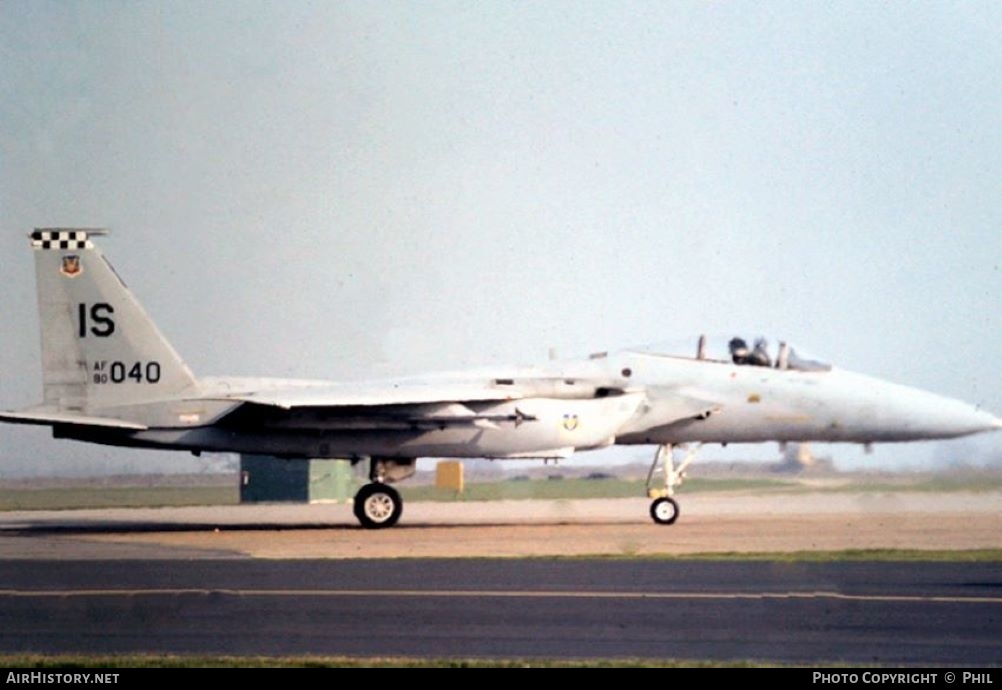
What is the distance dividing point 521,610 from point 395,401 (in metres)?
11.5

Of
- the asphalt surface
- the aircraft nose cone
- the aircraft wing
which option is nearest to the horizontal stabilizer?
the aircraft wing

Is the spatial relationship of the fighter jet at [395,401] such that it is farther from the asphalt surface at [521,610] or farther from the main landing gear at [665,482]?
the asphalt surface at [521,610]

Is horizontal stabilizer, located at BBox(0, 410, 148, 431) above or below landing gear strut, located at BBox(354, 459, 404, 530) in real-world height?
above

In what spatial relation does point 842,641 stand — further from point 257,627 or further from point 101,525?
point 101,525

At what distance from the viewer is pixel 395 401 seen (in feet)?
79.6

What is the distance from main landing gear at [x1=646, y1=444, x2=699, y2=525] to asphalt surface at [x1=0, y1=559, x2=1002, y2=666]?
24.9 feet

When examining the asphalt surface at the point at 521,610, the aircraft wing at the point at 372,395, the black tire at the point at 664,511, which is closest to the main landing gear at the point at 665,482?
the black tire at the point at 664,511

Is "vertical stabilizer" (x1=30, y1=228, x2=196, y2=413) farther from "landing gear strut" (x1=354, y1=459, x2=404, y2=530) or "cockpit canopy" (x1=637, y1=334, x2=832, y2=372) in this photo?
"cockpit canopy" (x1=637, y1=334, x2=832, y2=372)

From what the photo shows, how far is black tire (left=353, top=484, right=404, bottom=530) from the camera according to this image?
25234mm

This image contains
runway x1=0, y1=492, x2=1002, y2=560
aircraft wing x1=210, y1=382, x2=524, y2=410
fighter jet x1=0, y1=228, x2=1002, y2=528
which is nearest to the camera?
runway x1=0, y1=492, x2=1002, y2=560

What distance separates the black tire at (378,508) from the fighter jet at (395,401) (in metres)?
0.02
